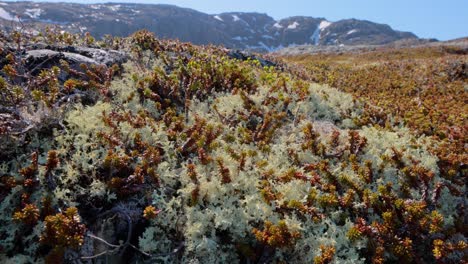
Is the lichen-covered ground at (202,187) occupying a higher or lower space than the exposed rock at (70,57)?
lower

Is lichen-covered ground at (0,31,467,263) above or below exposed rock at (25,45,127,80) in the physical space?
below

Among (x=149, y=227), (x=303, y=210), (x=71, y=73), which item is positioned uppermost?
(x=71, y=73)

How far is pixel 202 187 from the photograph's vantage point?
19.8 feet

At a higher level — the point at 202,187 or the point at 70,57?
the point at 70,57

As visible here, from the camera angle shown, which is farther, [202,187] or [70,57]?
[70,57]

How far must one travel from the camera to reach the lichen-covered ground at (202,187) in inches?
209

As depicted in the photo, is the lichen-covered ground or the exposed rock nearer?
the lichen-covered ground

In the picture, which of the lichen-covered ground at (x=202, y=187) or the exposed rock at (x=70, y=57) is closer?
the lichen-covered ground at (x=202, y=187)

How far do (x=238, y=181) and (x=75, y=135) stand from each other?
10.1 ft

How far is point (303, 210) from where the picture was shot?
5953mm

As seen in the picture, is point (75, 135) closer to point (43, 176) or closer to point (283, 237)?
point (43, 176)

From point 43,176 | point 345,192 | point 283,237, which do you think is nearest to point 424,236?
point 345,192

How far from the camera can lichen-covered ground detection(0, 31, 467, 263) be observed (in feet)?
17.4

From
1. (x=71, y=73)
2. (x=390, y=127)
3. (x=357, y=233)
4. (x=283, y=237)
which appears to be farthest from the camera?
(x=390, y=127)
